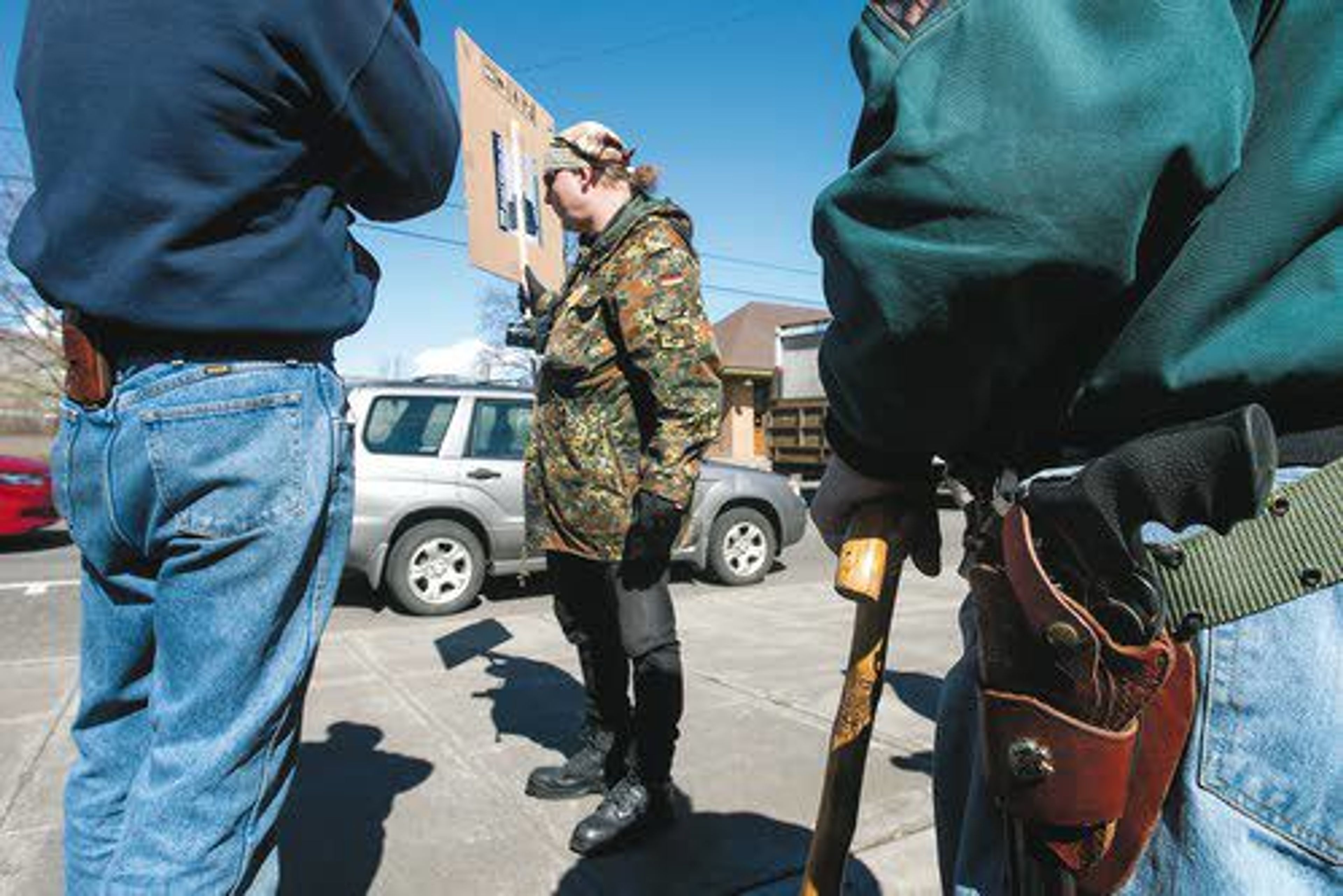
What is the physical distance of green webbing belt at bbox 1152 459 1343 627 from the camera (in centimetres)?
76

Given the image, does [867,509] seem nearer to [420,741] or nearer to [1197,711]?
[1197,711]

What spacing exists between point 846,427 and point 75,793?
1.38m

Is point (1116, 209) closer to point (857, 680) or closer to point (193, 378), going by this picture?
point (857, 680)

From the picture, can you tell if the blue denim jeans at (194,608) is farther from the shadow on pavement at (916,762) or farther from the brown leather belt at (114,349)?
the shadow on pavement at (916,762)

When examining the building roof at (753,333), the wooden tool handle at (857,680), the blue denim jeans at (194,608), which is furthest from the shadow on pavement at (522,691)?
the building roof at (753,333)

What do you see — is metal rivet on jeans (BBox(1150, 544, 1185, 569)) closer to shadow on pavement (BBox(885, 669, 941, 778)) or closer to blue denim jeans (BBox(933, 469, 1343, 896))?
blue denim jeans (BBox(933, 469, 1343, 896))

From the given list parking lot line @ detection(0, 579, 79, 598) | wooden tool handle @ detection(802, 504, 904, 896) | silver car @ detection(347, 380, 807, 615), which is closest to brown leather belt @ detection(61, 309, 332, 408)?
wooden tool handle @ detection(802, 504, 904, 896)

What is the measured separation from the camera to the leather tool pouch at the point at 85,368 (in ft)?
4.38

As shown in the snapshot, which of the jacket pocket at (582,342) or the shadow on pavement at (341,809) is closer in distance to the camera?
the shadow on pavement at (341,809)

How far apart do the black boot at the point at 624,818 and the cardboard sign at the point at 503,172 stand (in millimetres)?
2406

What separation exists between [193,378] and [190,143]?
350 millimetres

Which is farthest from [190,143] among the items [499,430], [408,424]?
[499,430]

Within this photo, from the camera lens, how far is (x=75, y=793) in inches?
56.2

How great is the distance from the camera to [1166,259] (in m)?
0.87
